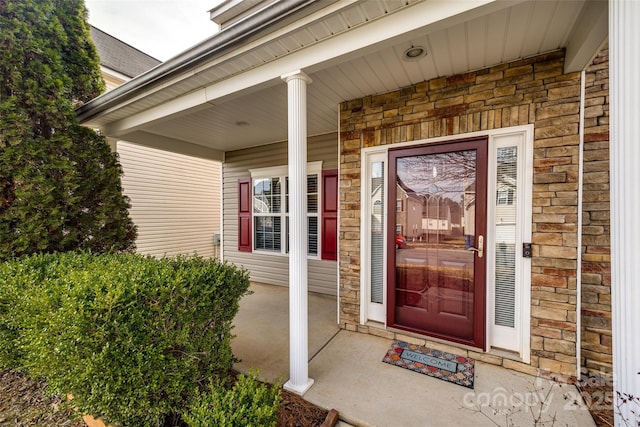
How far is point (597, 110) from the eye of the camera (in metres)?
2.28

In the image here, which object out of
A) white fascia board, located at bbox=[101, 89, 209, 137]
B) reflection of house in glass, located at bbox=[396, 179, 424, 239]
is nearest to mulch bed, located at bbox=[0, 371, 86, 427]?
white fascia board, located at bbox=[101, 89, 209, 137]

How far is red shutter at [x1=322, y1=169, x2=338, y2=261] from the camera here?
4656mm

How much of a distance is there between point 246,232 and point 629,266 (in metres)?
5.64

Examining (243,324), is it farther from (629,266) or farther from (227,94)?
(629,266)

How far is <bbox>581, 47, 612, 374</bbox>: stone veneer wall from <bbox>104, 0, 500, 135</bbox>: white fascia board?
1519 mm

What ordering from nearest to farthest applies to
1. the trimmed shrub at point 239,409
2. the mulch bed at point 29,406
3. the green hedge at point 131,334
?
the trimmed shrub at point 239,409, the green hedge at point 131,334, the mulch bed at point 29,406

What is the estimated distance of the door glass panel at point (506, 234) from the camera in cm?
251

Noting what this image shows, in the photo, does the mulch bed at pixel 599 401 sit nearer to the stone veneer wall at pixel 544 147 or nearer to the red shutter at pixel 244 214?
the stone veneer wall at pixel 544 147

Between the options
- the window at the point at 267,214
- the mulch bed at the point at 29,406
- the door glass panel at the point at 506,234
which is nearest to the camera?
the mulch bed at the point at 29,406

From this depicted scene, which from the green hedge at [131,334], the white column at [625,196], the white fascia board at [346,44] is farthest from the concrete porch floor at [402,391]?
the white fascia board at [346,44]

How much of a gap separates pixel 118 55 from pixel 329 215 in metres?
6.41

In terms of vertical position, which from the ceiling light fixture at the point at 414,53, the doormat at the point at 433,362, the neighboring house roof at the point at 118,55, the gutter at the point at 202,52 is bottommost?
the doormat at the point at 433,362

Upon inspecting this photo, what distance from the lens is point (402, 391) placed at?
219 centimetres

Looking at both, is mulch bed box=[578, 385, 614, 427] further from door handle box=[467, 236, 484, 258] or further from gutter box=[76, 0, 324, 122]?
gutter box=[76, 0, 324, 122]
